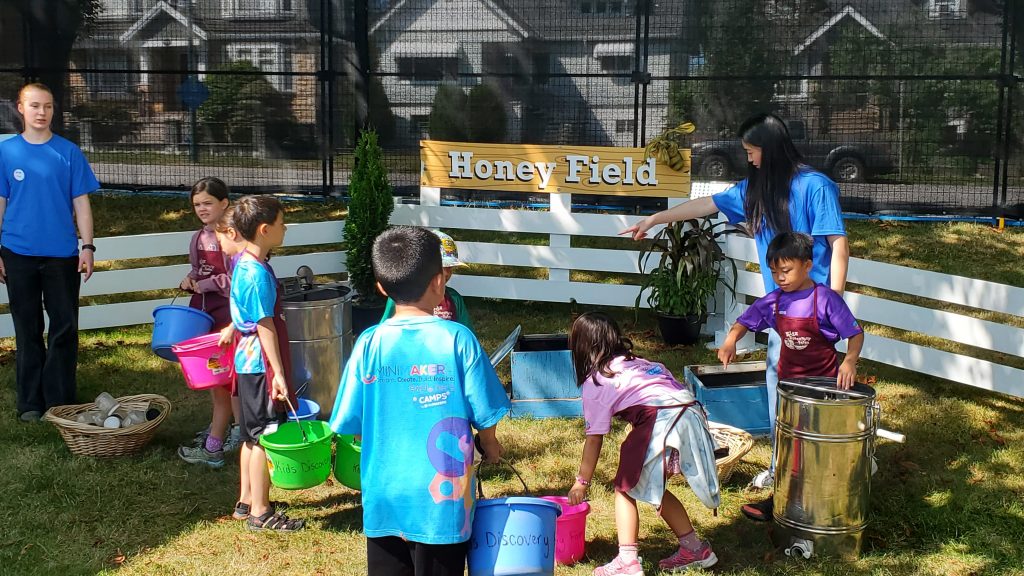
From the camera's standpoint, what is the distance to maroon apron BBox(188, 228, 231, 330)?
6.20m

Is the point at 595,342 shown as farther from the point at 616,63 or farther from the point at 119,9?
the point at 119,9

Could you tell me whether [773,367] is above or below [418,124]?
below

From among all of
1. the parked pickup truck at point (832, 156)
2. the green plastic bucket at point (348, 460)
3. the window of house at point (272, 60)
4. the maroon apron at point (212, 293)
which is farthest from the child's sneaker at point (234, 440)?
the parked pickup truck at point (832, 156)

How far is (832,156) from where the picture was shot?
11172mm

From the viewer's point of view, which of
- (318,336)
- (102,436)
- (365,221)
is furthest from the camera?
(365,221)

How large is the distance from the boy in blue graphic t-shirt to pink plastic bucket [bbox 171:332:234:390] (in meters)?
2.18

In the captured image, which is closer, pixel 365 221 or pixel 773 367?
pixel 773 367

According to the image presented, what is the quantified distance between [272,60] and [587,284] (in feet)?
15.8

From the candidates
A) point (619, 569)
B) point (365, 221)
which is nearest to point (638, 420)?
point (619, 569)

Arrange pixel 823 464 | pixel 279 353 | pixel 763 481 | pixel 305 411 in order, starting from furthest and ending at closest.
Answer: pixel 763 481 < pixel 305 411 < pixel 279 353 < pixel 823 464

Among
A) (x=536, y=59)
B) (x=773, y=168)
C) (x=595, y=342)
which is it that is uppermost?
(x=536, y=59)

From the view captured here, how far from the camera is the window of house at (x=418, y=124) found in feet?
37.8

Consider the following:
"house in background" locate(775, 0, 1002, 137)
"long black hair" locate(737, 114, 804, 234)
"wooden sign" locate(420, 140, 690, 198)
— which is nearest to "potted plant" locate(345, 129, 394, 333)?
"wooden sign" locate(420, 140, 690, 198)

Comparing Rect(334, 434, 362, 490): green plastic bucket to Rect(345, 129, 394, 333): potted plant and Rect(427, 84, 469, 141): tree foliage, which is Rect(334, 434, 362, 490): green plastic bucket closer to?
Rect(345, 129, 394, 333): potted plant
